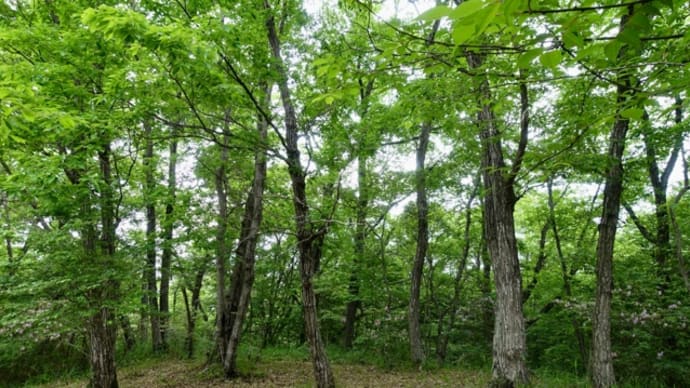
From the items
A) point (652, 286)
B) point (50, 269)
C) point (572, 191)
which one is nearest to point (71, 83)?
point (50, 269)

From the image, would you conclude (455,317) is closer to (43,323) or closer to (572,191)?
(572,191)

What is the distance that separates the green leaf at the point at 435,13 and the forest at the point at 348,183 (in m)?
0.05

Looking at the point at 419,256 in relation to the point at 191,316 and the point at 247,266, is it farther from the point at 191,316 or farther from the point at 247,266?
the point at 191,316

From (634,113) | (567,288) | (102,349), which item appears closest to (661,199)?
(567,288)

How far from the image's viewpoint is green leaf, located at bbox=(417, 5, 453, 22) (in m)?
0.75

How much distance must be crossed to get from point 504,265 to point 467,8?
14.9ft

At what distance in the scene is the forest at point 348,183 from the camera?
6.77 ft

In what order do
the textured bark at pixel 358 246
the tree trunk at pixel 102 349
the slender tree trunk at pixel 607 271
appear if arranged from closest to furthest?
the slender tree trunk at pixel 607 271, the tree trunk at pixel 102 349, the textured bark at pixel 358 246

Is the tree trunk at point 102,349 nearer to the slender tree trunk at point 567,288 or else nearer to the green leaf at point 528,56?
the green leaf at point 528,56

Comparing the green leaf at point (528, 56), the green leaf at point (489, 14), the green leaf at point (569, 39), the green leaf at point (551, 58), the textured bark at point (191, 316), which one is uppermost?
the green leaf at point (569, 39)

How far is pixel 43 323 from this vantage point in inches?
194

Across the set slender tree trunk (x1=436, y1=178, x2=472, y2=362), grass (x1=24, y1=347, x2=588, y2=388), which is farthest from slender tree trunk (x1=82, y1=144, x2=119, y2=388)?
slender tree trunk (x1=436, y1=178, x2=472, y2=362)

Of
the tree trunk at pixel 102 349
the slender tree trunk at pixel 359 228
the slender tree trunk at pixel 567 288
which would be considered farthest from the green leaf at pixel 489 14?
the slender tree trunk at pixel 567 288

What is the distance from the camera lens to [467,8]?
2.41 ft
